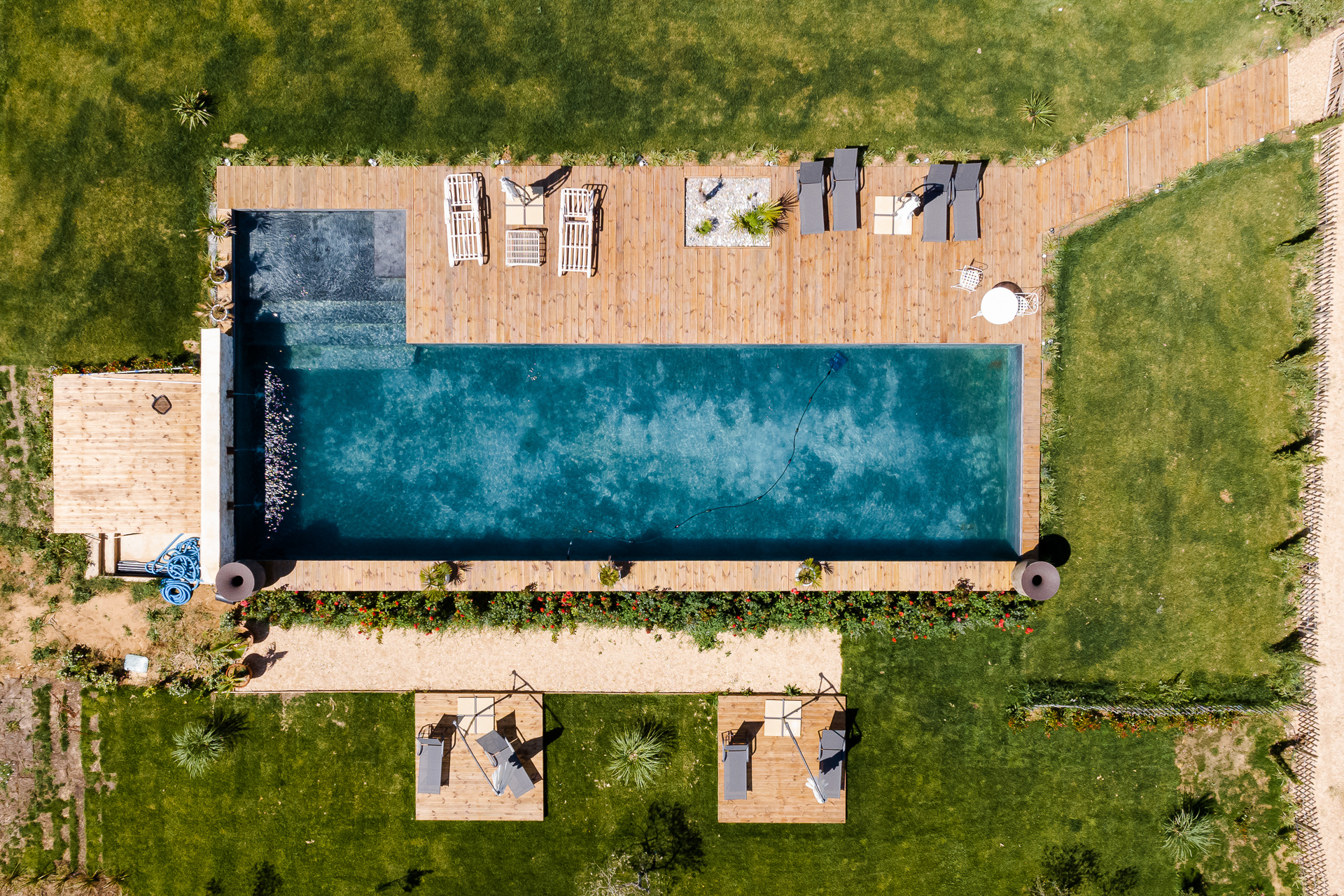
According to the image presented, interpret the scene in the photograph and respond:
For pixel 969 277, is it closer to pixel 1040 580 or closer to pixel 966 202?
pixel 966 202

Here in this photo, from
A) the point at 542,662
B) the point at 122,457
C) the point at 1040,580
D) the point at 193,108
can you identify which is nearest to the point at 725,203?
the point at 1040,580

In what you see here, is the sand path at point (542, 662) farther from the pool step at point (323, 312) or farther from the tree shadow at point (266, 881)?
the pool step at point (323, 312)

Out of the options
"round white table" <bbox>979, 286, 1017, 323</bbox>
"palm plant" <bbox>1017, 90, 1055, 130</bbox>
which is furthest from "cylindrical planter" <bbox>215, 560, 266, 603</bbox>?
"palm plant" <bbox>1017, 90, 1055, 130</bbox>

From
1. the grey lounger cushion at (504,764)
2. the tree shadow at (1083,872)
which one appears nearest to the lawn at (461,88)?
the grey lounger cushion at (504,764)

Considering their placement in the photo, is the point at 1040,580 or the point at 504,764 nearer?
the point at 1040,580

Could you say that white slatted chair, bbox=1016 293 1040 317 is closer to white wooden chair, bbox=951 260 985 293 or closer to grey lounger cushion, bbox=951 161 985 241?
white wooden chair, bbox=951 260 985 293
